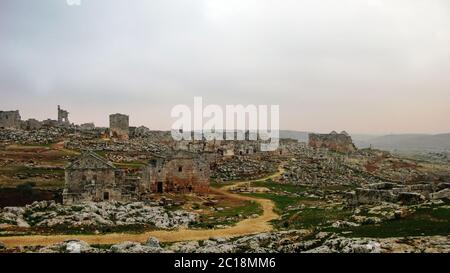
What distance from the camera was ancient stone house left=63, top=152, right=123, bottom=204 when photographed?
46.3 m

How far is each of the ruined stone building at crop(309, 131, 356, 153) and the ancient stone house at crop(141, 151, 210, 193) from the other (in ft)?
233

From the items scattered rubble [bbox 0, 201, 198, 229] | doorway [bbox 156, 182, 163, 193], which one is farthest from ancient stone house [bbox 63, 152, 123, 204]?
doorway [bbox 156, 182, 163, 193]

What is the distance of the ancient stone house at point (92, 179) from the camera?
152 feet

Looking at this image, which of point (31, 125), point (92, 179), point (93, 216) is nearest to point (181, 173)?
point (92, 179)

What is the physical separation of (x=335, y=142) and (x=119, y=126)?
5372 centimetres

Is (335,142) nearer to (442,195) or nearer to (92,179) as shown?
(92,179)

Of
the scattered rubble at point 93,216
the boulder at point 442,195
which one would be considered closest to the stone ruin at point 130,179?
the scattered rubble at point 93,216

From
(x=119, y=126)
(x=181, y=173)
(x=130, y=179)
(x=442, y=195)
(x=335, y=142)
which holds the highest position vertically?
(x=119, y=126)

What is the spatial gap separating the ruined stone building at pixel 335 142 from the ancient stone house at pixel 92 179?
82.7 meters

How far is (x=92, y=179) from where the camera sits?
157ft

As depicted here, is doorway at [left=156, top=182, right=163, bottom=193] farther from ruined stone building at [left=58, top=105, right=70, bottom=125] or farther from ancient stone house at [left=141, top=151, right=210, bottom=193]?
ruined stone building at [left=58, top=105, right=70, bottom=125]

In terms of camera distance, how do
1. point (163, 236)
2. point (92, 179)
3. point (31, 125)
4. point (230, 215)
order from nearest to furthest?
point (163, 236), point (230, 215), point (92, 179), point (31, 125)

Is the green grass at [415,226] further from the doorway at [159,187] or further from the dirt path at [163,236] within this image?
the doorway at [159,187]
